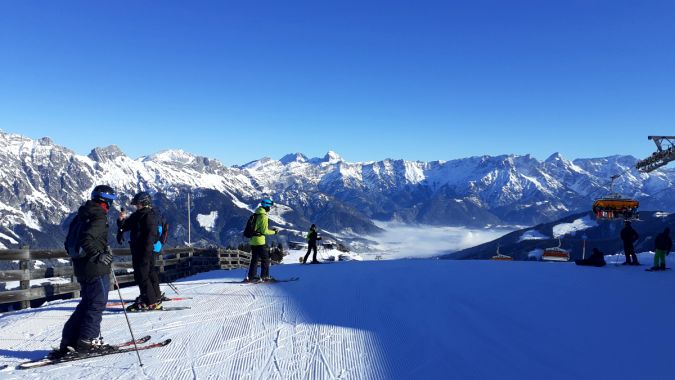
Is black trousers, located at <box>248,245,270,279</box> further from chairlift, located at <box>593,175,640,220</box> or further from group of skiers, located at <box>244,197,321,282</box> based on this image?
chairlift, located at <box>593,175,640,220</box>

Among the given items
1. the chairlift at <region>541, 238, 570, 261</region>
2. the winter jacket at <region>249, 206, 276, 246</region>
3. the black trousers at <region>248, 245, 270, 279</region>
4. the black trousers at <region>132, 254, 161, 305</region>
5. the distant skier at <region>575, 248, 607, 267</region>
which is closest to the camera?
the black trousers at <region>132, 254, 161, 305</region>

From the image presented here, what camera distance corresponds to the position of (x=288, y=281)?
42.2ft

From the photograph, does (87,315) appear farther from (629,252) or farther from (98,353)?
(629,252)

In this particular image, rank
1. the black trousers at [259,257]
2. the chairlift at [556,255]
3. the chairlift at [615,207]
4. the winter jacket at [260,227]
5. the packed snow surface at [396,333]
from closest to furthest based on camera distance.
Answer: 1. the packed snow surface at [396,333]
2. the winter jacket at [260,227]
3. the black trousers at [259,257]
4. the chairlift at [556,255]
5. the chairlift at [615,207]

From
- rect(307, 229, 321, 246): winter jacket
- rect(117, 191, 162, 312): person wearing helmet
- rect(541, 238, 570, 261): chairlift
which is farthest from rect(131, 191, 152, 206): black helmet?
rect(541, 238, 570, 261): chairlift

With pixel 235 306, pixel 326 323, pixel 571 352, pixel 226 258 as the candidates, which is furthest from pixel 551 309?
pixel 226 258

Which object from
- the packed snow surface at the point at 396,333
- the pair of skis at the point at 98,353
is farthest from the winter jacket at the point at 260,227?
the pair of skis at the point at 98,353

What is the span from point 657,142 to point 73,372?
2405 cm

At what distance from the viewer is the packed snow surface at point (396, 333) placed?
5.29 metres

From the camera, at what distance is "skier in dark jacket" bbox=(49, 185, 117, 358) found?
5844 mm

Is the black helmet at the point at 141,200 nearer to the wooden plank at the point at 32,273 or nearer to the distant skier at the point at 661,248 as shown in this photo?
the wooden plank at the point at 32,273

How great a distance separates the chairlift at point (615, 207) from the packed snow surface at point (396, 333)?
75.3 ft

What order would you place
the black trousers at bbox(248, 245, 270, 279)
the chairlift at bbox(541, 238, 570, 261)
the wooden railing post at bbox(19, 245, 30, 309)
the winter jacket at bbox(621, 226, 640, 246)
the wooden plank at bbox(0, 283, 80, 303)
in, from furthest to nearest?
1. the chairlift at bbox(541, 238, 570, 261)
2. the winter jacket at bbox(621, 226, 640, 246)
3. the black trousers at bbox(248, 245, 270, 279)
4. the wooden railing post at bbox(19, 245, 30, 309)
5. the wooden plank at bbox(0, 283, 80, 303)

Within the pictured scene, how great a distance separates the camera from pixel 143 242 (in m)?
8.97
